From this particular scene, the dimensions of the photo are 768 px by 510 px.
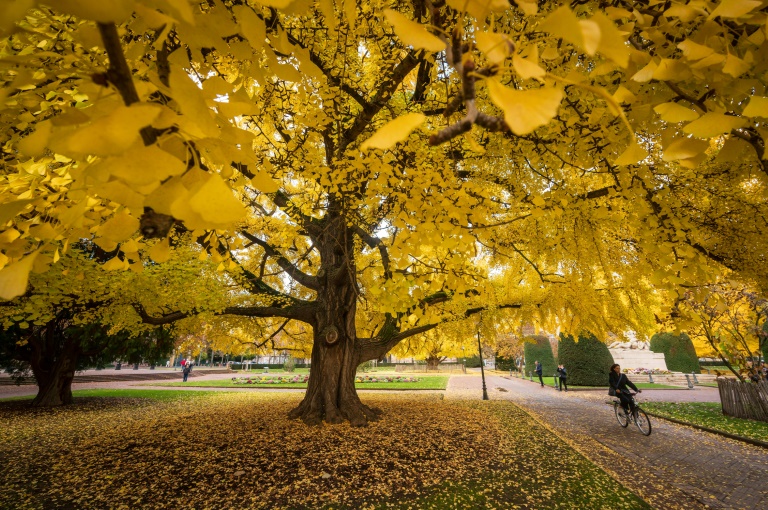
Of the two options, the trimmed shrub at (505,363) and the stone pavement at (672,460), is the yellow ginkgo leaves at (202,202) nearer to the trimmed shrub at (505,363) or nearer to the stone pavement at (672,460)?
the stone pavement at (672,460)

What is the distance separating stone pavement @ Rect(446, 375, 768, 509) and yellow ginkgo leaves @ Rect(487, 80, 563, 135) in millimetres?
5949

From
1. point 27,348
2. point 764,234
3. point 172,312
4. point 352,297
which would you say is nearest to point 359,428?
point 352,297

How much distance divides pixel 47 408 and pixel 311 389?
992 centimetres

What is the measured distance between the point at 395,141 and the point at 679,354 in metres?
33.4

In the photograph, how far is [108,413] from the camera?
10.8 meters

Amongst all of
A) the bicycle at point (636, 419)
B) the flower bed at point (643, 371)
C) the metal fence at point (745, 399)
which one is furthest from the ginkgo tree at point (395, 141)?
the flower bed at point (643, 371)

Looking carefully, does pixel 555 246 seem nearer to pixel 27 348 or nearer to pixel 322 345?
pixel 322 345

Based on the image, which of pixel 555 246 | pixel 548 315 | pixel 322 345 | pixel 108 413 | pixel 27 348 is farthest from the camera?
pixel 27 348

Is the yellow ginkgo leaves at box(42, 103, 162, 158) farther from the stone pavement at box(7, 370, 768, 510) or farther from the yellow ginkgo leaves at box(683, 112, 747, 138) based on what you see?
the stone pavement at box(7, 370, 768, 510)

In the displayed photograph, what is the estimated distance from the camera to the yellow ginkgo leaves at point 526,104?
0.60m

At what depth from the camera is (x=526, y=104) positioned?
63 centimetres

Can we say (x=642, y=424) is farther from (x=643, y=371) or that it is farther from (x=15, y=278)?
(x=643, y=371)

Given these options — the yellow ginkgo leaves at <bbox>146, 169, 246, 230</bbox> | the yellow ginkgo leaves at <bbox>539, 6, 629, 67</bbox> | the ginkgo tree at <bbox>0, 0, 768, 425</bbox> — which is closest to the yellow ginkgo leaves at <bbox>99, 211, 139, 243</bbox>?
the ginkgo tree at <bbox>0, 0, 768, 425</bbox>

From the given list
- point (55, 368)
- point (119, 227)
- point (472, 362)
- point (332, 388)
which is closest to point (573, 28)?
point (119, 227)
